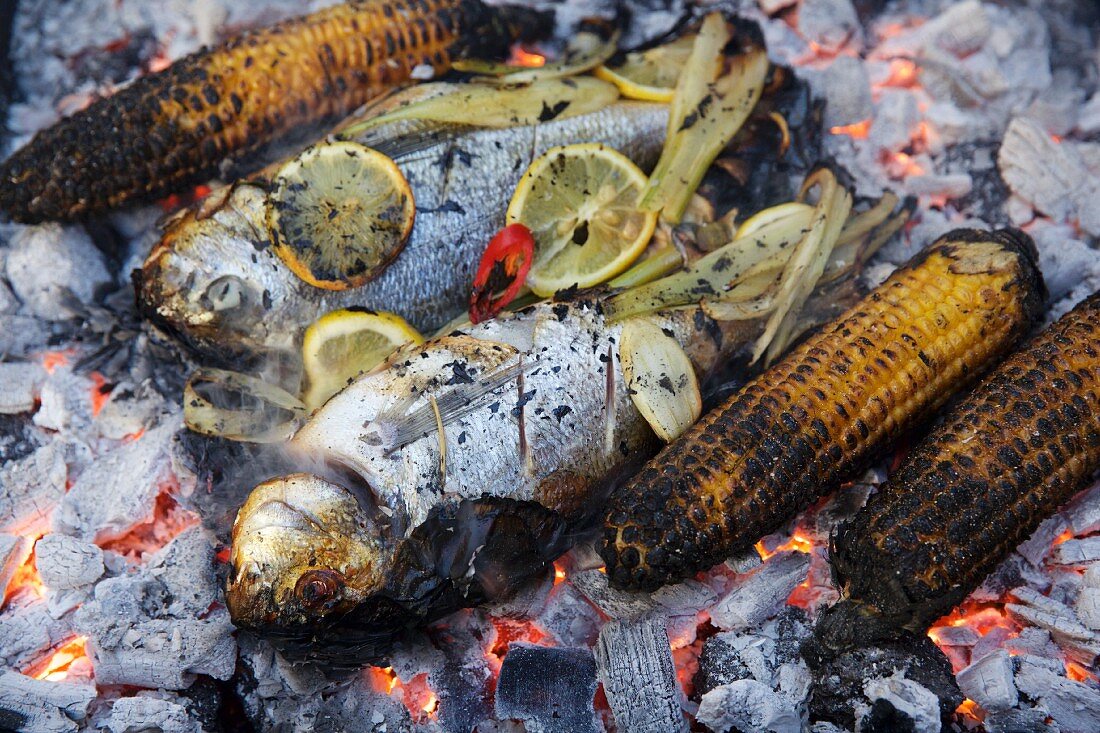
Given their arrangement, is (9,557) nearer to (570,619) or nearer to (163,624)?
(163,624)

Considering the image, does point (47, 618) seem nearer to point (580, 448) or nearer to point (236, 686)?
point (236, 686)

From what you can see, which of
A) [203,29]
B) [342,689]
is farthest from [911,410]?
[203,29]

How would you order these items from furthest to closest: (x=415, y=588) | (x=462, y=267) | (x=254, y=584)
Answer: (x=462, y=267) < (x=415, y=588) < (x=254, y=584)

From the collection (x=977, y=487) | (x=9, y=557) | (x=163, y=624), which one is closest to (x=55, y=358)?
(x=9, y=557)

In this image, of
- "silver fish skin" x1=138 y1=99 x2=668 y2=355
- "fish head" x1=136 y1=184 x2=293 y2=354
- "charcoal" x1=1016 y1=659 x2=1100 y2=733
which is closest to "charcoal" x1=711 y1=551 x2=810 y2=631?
"charcoal" x1=1016 y1=659 x2=1100 y2=733

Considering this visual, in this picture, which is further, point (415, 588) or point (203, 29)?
point (203, 29)
